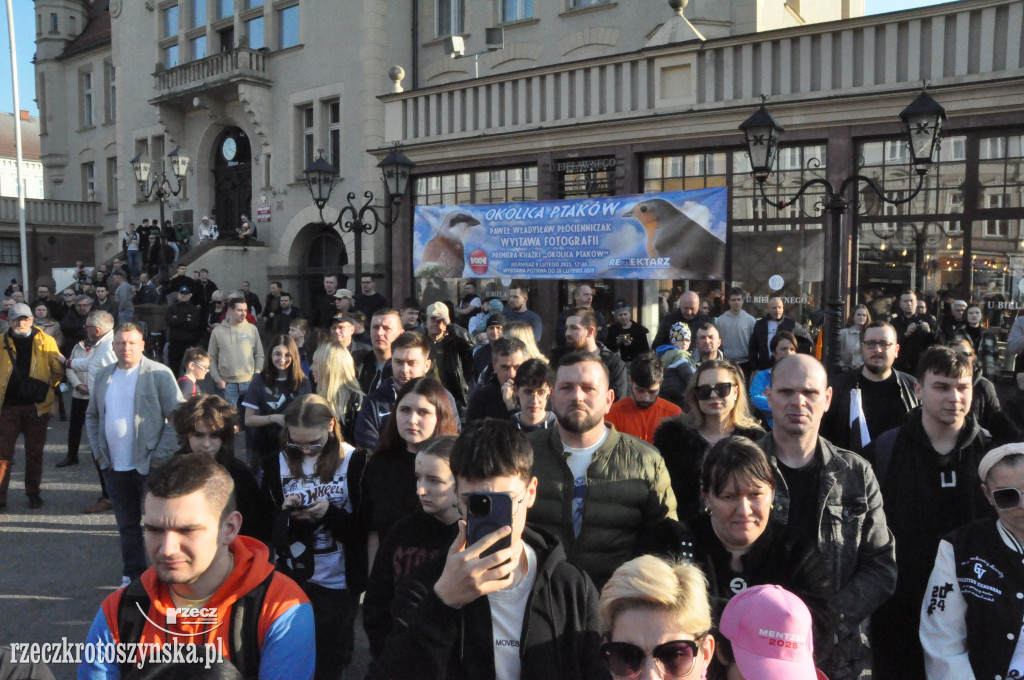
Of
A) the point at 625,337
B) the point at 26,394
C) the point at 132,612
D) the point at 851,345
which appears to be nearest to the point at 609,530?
the point at 132,612

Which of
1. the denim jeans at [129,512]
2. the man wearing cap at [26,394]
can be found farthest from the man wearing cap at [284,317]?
the denim jeans at [129,512]

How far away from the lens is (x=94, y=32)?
3059 cm

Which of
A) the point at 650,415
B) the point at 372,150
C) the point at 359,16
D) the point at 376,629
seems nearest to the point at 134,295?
the point at 372,150

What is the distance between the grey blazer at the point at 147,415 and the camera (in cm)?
547

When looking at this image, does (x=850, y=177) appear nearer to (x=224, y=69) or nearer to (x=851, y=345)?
(x=851, y=345)

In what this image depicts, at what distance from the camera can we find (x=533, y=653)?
205 centimetres

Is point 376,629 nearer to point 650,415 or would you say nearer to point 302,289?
point 650,415

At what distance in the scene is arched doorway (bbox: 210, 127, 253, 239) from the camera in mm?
22141

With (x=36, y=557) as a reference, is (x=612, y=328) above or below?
above

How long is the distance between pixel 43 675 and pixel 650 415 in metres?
3.48

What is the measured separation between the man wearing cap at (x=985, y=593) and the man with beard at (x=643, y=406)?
83.3 inches

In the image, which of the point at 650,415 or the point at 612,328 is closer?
the point at 650,415

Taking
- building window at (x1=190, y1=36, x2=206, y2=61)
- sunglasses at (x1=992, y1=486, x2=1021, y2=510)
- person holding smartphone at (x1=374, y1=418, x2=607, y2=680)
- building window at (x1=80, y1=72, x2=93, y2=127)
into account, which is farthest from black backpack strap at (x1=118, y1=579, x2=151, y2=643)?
building window at (x1=80, y1=72, x2=93, y2=127)

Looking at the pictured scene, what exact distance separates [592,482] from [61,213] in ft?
104
